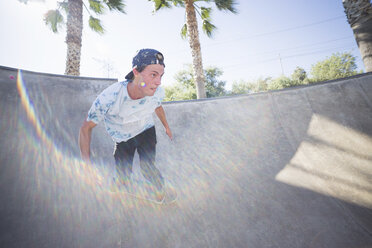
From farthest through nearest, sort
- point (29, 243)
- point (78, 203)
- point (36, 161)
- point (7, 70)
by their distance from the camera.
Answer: point (7, 70) < point (36, 161) < point (78, 203) < point (29, 243)

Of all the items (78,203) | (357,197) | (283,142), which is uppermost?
(283,142)

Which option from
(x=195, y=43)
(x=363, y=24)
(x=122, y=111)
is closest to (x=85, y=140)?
(x=122, y=111)

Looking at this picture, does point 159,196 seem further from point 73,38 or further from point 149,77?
point 73,38

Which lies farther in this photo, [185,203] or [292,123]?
[292,123]

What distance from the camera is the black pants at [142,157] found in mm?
1688

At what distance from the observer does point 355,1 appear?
3816 mm

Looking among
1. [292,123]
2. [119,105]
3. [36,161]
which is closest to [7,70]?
[36,161]

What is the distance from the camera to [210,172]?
2283 mm

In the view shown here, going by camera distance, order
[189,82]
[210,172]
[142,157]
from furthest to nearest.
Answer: [189,82] → [210,172] → [142,157]

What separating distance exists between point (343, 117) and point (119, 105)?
340 centimetres

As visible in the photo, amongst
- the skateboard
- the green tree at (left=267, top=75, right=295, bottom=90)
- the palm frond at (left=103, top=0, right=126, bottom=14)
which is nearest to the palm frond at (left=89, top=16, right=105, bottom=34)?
the palm frond at (left=103, top=0, right=126, bottom=14)

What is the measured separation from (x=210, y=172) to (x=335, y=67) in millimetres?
41592

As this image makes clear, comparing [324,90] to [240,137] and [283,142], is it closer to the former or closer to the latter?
[283,142]

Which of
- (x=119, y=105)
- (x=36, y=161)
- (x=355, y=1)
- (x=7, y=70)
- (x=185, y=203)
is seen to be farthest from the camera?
(x=355, y=1)
